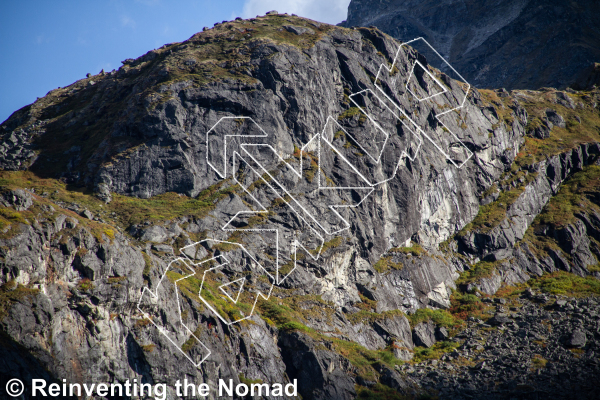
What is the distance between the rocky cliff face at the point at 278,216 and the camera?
101 feet

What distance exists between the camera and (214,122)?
186 ft

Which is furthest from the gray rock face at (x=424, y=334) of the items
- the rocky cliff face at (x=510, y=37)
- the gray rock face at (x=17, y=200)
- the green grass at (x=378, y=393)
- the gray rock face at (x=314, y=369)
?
the rocky cliff face at (x=510, y=37)

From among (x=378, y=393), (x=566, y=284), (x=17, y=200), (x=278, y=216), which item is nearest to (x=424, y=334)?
(x=378, y=393)

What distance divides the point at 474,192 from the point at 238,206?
41069mm

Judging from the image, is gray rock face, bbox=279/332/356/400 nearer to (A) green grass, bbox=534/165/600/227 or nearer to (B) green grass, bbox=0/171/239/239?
(B) green grass, bbox=0/171/239/239

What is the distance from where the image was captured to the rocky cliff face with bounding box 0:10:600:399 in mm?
30781

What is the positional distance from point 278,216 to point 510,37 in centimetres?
13269

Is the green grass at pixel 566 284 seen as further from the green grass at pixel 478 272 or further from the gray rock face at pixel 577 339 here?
the gray rock face at pixel 577 339

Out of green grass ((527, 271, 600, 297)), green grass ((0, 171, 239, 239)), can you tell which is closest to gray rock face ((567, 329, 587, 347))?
green grass ((527, 271, 600, 297))

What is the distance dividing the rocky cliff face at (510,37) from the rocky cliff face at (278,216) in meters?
55.2

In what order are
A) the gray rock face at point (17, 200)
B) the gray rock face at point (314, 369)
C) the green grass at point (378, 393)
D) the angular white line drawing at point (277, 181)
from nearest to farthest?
the gray rock face at point (17, 200), the gray rock face at point (314, 369), the green grass at point (378, 393), the angular white line drawing at point (277, 181)

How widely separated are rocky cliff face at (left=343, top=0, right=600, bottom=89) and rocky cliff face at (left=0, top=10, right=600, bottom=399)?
2171 inches

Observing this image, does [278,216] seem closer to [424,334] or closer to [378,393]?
[424,334]

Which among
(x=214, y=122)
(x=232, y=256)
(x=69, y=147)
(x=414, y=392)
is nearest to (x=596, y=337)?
(x=414, y=392)
